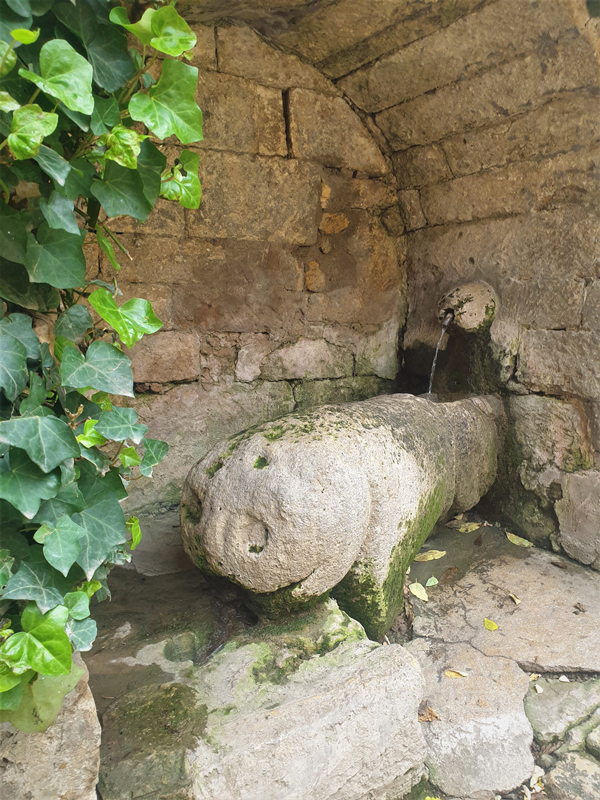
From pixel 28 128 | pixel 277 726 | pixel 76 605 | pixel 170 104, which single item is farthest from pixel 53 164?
pixel 277 726

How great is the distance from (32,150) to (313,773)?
157 cm

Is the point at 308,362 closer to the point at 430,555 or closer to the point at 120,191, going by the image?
the point at 430,555

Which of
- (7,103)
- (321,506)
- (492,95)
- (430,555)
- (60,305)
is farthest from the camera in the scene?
(430,555)

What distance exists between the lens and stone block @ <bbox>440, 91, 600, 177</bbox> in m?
2.35

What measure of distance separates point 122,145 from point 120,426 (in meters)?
0.51

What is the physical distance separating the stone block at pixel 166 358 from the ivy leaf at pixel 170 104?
160 cm

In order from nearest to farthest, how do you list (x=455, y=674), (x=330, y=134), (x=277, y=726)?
(x=277, y=726) < (x=455, y=674) < (x=330, y=134)

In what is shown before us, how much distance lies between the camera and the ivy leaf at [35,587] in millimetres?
1009

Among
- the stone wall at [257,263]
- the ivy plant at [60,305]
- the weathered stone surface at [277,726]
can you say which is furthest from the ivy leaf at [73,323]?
the stone wall at [257,263]

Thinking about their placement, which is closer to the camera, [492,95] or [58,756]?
[58,756]

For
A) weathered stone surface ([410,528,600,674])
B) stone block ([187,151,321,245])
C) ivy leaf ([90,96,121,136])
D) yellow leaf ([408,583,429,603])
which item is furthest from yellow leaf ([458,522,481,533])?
ivy leaf ([90,96,121,136])

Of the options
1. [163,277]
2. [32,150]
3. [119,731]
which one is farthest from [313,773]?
[163,277]

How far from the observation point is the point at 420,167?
10.0ft

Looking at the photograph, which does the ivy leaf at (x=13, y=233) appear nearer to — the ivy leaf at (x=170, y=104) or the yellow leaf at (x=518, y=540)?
the ivy leaf at (x=170, y=104)
